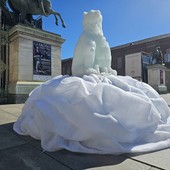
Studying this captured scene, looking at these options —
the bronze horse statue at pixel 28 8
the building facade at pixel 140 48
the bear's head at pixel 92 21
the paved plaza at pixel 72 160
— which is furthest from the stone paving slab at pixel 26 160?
the building facade at pixel 140 48

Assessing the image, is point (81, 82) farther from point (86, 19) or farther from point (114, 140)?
point (86, 19)

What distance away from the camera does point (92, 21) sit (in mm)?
3758

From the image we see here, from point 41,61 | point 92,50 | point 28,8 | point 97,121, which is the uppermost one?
point 28,8

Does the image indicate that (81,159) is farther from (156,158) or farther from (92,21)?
(92,21)

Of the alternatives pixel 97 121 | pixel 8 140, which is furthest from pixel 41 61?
pixel 97 121

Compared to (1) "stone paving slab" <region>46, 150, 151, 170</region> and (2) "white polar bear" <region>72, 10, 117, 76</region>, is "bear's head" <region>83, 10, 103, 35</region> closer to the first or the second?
(2) "white polar bear" <region>72, 10, 117, 76</region>

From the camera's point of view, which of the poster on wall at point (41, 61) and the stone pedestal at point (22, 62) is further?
the poster on wall at point (41, 61)

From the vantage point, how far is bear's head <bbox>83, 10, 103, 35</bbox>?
3721mm

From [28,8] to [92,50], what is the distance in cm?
763

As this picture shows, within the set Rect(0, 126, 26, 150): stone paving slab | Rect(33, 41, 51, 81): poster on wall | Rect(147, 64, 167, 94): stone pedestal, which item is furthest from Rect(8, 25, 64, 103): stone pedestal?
Rect(147, 64, 167, 94): stone pedestal

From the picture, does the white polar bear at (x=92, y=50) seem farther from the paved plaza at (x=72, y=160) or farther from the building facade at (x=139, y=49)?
the building facade at (x=139, y=49)

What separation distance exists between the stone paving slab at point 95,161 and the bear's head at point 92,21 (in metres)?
2.49

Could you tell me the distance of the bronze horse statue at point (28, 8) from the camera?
9.44 meters

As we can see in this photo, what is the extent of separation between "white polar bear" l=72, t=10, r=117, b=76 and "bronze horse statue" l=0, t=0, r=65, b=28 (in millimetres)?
6903
